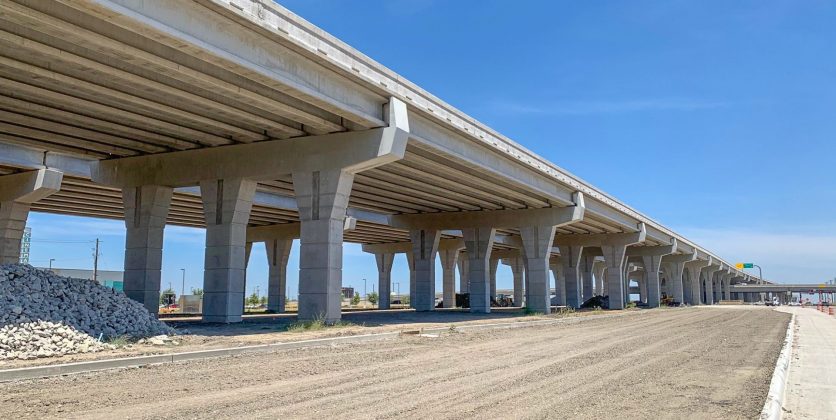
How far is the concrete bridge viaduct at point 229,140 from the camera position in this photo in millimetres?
17203

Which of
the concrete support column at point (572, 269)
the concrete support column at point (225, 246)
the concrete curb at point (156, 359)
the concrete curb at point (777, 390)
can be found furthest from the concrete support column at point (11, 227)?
the concrete support column at point (572, 269)

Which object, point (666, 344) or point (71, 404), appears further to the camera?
point (666, 344)

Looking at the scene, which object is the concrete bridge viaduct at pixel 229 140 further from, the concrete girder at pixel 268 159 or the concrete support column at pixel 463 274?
the concrete support column at pixel 463 274

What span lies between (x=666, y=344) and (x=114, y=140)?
913 inches

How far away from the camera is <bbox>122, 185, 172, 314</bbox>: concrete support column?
29219 mm

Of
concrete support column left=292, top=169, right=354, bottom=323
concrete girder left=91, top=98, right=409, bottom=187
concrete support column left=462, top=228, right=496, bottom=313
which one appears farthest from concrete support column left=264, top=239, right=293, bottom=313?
concrete support column left=292, top=169, right=354, bottom=323

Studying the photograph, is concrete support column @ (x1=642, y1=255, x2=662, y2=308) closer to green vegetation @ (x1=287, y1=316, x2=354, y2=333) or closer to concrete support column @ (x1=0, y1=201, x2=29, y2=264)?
green vegetation @ (x1=287, y1=316, x2=354, y2=333)

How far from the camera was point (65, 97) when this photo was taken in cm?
2134

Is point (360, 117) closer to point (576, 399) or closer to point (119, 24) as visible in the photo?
point (119, 24)

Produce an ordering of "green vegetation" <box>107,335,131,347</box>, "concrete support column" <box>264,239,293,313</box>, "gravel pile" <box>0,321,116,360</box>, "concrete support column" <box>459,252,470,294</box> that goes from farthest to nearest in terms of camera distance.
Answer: "concrete support column" <box>459,252,470,294</box> → "concrete support column" <box>264,239,293,313</box> → "green vegetation" <box>107,335,131,347</box> → "gravel pile" <box>0,321,116,360</box>

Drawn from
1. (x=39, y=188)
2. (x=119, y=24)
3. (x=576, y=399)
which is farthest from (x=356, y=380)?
(x=39, y=188)

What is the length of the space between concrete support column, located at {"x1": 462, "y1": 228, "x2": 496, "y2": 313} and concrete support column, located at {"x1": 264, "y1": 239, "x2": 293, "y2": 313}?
61.8 ft

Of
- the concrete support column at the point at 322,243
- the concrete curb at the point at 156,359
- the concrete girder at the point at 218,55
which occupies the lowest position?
the concrete curb at the point at 156,359

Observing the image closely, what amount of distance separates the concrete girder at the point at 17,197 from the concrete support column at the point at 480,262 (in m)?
28.4
